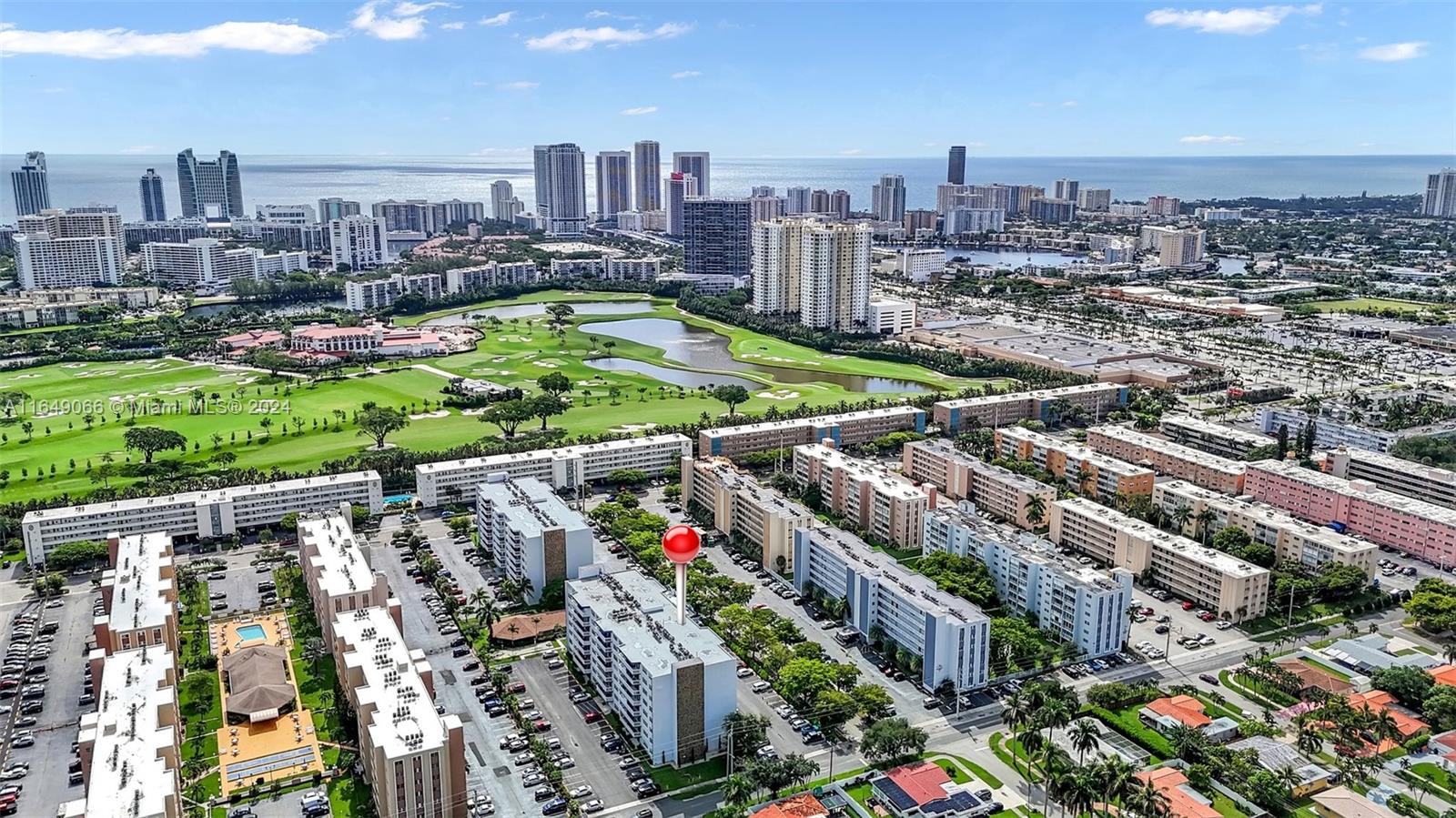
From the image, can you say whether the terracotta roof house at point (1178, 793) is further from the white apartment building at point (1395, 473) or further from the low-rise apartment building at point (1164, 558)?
the white apartment building at point (1395, 473)

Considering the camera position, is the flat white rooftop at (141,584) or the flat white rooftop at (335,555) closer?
the flat white rooftop at (141,584)

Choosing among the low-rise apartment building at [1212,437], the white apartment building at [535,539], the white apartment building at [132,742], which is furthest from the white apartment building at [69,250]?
the low-rise apartment building at [1212,437]

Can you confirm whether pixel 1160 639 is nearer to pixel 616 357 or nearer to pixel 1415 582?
pixel 1415 582

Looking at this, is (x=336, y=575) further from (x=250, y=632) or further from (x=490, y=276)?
(x=490, y=276)

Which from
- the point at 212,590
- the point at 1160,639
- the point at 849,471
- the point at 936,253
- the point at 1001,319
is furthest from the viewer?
the point at 936,253

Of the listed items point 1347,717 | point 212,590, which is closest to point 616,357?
point 212,590

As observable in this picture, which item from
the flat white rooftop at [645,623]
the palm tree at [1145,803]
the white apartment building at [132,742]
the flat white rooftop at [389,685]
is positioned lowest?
the palm tree at [1145,803]

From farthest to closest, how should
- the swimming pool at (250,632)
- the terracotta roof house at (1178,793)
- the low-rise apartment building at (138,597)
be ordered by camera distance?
the swimming pool at (250,632) → the low-rise apartment building at (138,597) → the terracotta roof house at (1178,793)

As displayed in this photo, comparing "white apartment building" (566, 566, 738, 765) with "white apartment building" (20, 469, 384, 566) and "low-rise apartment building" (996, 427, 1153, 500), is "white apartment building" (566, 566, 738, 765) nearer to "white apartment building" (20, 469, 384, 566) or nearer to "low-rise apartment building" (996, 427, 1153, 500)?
"white apartment building" (20, 469, 384, 566)
